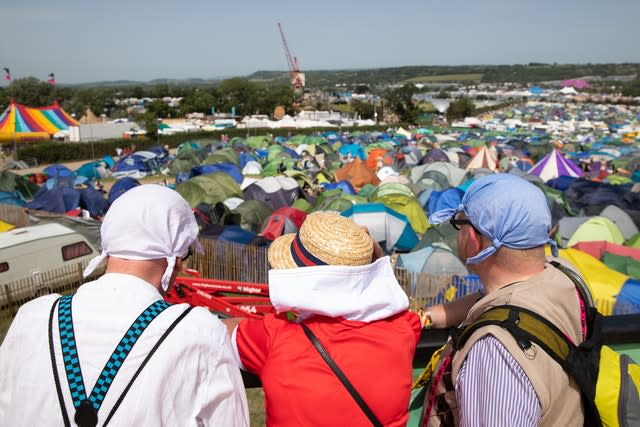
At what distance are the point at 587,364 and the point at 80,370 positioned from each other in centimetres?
146

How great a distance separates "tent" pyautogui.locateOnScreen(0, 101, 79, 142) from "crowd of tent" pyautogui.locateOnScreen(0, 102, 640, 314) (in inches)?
496

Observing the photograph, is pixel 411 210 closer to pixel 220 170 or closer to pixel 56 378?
pixel 220 170

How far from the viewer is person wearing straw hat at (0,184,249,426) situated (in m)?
1.26

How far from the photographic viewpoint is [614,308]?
7387mm

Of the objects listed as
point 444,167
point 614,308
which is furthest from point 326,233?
point 444,167

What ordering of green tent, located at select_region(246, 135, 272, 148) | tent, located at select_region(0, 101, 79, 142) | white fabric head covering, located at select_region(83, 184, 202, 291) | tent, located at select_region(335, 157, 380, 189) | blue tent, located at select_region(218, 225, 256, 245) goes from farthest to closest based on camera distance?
tent, located at select_region(0, 101, 79, 142) < green tent, located at select_region(246, 135, 272, 148) < tent, located at select_region(335, 157, 380, 189) < blue tent, located at select_region(218, 225, 256, 245) < white fabric head covering, located at select_region(83, 184, 202, 291)

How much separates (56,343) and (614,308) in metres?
8.24

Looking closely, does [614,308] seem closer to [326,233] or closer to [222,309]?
[222,309]

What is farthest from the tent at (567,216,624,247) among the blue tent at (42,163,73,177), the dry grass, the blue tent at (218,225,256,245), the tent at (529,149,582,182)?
the blue tent at (42,163,73,177)

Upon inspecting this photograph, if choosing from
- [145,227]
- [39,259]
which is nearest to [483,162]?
[39,259]

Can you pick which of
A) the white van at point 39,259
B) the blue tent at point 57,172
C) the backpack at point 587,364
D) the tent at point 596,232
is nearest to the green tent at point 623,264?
the tent at point 596,232

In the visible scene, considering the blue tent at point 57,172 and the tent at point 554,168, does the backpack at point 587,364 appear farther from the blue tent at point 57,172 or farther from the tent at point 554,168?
the blue tent at point 57,172

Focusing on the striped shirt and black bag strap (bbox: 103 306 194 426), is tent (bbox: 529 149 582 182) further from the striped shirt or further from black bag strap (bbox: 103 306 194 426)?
black bag strap (bbox: 103 306 194 426)

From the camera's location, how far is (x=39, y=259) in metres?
8.88
